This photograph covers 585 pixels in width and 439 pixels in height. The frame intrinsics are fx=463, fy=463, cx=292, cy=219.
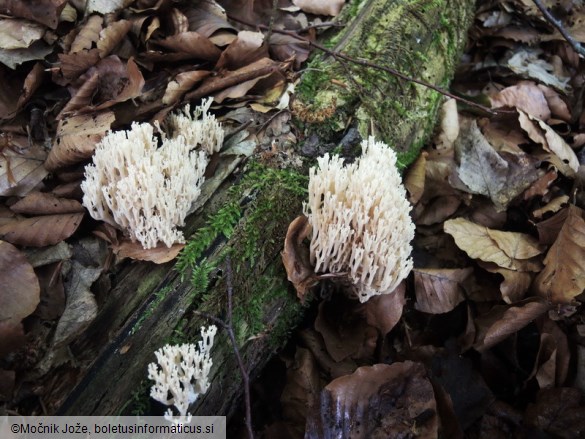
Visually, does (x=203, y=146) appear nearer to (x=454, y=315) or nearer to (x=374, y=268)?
(x=374, y=268)

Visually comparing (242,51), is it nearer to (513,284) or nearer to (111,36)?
(111,36)

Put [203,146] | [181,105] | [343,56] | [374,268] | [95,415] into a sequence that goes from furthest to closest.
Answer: [343,56] → [181,105] → [203,146] → [374,268] → [95,415]

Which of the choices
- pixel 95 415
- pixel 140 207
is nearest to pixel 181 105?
pixel 140 207

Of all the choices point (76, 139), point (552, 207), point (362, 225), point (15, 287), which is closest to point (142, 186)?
point (76, 139)

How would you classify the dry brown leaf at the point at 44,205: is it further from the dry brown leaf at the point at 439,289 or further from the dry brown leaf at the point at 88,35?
the dry brown leaf at the point at 439,289

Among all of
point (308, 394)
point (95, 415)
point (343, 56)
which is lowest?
point (308, 394)
